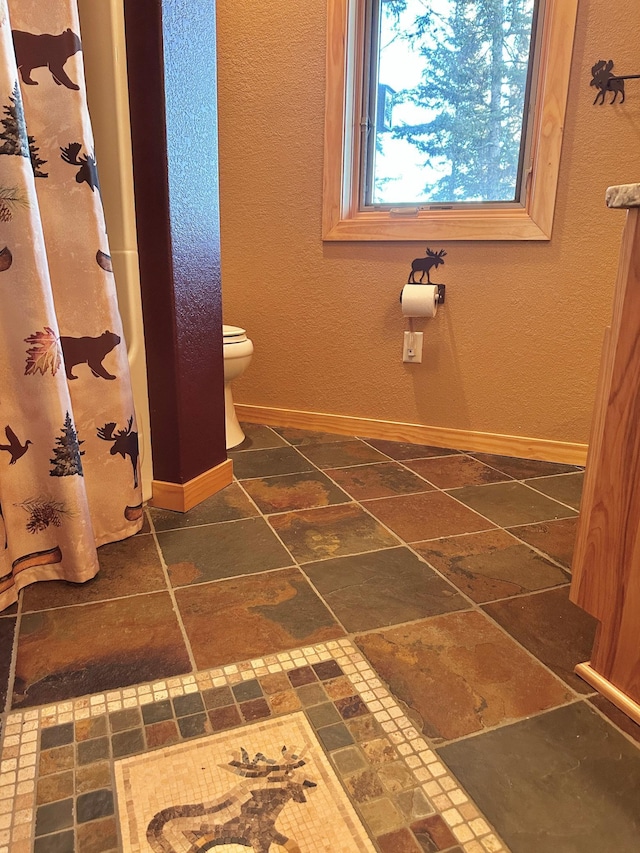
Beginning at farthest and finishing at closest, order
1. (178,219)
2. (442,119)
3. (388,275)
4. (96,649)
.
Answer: (388,275), (442,119), (178,219), (96,649)

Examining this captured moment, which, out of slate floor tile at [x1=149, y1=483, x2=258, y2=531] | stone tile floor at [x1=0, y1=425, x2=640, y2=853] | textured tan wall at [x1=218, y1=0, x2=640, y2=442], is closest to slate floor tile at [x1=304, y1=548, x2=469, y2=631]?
stone tile floor at [x1=0, y1=425, x2=640, y2=853]

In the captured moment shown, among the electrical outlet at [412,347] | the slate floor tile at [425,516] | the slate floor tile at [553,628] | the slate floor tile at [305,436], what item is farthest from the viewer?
the slate floor tile at [305,436]

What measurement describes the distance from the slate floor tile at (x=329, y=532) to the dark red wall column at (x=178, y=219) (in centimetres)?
35

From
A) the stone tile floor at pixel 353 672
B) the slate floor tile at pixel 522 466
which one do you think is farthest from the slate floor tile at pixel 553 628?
the slate floor tile at pixel 522 466

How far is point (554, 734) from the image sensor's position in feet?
2.95

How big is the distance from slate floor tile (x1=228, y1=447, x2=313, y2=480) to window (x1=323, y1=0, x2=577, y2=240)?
2.96 ft

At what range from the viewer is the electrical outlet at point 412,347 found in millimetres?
2309

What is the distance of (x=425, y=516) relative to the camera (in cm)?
168

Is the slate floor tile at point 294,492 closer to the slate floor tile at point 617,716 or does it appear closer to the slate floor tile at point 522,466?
the slate floor tile at point 522,466

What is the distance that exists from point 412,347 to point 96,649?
5.42 ft

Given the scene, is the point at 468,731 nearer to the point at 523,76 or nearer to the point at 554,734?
the point at 554,734

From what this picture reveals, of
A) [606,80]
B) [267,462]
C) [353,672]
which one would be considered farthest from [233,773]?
[606,80]

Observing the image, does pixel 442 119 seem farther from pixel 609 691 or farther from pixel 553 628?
pixel 609 691

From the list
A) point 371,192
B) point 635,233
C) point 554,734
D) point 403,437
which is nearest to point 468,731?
point 554,734
